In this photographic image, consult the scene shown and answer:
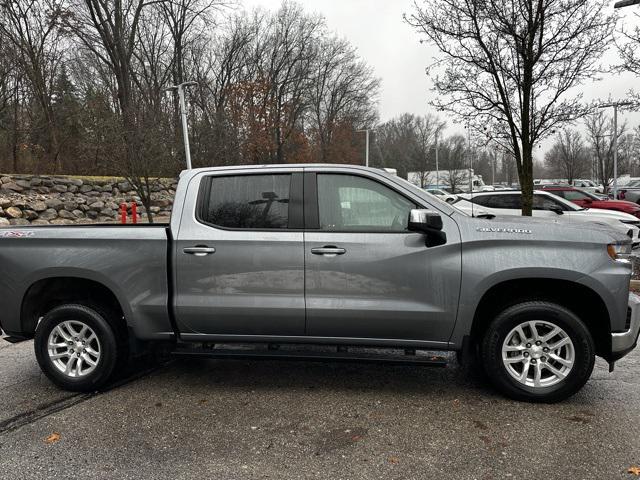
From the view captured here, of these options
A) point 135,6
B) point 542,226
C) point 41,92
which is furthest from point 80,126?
point 542,226

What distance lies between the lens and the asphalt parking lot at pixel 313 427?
2.93 metres

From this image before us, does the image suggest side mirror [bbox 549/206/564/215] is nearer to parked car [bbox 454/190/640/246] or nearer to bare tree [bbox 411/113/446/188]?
parked car [bbox 454/190/640/246]

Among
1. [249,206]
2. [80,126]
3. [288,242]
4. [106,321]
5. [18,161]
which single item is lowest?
[106,321]

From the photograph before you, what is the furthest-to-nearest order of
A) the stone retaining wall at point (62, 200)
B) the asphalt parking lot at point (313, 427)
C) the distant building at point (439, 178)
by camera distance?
the distant building at point (439, 178)
the stone retaining wall at point (62, 200)
the asphalt parking lot at point (313, 427)

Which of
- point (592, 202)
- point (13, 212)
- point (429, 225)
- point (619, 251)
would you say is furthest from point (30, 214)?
point (592, 202)

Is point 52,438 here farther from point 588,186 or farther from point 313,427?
point 588,186

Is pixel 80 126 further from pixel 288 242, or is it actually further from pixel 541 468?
pixel 541 468

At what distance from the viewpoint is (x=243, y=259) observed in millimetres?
3869

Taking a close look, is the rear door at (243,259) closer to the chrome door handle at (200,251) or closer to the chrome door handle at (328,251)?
the chrome door handle at (200,251)

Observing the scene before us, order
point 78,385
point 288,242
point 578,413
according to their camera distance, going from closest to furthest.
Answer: point 578,413
point 288,242
point 78,385

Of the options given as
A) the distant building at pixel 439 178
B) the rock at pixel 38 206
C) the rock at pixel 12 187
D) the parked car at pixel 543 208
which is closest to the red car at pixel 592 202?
the parked car at pixel 543 208

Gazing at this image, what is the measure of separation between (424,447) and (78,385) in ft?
9.25

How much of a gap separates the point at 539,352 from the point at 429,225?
50.2 inches

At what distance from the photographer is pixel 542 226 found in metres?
3.74
